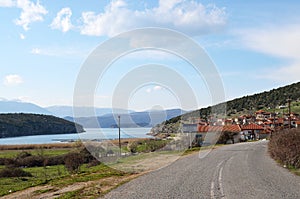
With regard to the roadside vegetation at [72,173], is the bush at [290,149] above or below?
above

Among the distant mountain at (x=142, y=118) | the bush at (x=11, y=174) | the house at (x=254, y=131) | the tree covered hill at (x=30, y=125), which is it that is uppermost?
the tree covered hill at (x=30, y=125)

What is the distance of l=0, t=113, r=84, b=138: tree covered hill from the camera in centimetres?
14075

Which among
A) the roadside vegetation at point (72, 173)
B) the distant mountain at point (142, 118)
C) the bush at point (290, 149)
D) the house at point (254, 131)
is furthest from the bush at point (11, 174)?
the house at point (254, 131)

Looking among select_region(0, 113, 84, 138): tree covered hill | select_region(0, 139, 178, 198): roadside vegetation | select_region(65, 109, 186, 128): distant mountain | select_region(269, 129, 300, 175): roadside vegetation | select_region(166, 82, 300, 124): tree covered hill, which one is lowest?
select_region(0, 139, 178, 198): roadside vegetation

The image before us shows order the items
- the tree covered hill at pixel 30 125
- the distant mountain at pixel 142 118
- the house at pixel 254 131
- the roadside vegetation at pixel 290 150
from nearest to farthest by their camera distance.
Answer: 1. the roadside vegetation at pixel 290 150
2. the distant mountain at pixel 142 118
3. the house at pixel 254 131
4. the tree covered hill at pixel 30 125

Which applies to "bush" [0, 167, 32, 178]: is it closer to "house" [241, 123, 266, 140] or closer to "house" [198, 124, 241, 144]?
"house" [198, 124, 241, 144]

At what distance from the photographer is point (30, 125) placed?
490 feet

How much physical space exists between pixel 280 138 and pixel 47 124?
139 m

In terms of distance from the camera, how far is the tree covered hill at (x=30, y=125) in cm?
14075

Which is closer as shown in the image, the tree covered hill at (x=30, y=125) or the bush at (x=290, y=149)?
the bush at (x=290, y=149)

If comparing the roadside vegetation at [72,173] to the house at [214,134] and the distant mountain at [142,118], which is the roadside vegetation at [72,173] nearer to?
the distant mountain at [142,118]

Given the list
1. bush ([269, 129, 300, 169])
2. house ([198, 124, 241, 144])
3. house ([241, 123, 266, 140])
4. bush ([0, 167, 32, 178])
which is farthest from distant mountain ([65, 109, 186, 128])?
house ([241, 123, 266, 140])

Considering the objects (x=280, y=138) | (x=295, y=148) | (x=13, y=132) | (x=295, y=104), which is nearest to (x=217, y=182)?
(x=295, y=148)

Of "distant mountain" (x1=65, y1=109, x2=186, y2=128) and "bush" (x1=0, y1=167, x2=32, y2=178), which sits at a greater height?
"distant mountain" (x1=65, y1=109, x2=186, y2=128)
